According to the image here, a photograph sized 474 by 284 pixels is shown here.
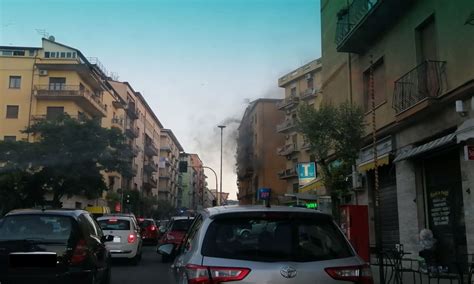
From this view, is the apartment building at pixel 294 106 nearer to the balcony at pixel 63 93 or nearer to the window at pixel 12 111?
the balcony at pixel 63 93

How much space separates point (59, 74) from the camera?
49969 mm

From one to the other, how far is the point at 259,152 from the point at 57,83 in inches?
829

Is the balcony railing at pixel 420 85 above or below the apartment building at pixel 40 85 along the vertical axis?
below

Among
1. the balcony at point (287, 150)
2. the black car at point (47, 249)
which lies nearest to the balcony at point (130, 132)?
the balcony at point (287, 150)

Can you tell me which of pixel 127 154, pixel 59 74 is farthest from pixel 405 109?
pixel 59 74

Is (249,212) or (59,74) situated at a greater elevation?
(59,74)

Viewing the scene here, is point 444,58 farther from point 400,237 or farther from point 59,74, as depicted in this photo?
point 59,74

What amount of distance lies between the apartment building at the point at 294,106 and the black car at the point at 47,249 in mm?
44042

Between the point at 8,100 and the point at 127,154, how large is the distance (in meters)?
18.5

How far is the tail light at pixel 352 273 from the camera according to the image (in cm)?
426

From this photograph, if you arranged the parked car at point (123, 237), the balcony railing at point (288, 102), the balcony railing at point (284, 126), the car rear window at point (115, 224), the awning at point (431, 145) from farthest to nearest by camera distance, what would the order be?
Answer: the balcony railing at point (284, 126) < the balcony railing at point (288, 102) < the car rear window at point (115, 224) < the parked car at point (123, 237) < the awning at point (431, 145)

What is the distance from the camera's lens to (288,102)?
5662 centimetres

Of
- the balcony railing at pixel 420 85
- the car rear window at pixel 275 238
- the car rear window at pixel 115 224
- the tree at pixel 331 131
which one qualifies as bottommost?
the car rear window at pixel 275 238

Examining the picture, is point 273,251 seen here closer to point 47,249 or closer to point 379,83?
point 47,249
